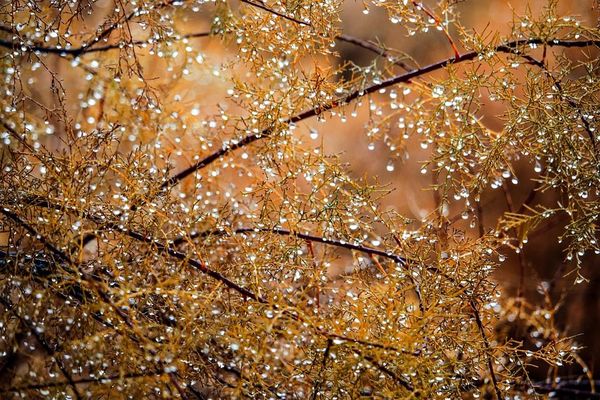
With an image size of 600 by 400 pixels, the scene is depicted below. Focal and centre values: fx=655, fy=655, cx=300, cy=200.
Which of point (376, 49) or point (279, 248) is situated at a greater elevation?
point (376, 49)

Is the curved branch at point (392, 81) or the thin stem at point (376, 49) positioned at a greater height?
the thin stem at point (376, 49)

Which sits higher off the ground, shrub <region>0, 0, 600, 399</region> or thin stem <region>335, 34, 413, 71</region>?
thin stem <region>335, 34, 413, 71</region>

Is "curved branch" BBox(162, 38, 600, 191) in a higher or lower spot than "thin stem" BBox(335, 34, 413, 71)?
lower

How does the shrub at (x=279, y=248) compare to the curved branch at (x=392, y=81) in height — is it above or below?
below

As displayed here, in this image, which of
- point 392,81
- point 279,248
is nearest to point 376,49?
point 392,81

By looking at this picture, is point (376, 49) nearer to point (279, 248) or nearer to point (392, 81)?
point (392, 81)

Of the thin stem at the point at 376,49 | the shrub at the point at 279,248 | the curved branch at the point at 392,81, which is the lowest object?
the shrub at the point at 279,248

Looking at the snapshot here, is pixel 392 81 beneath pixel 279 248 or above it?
above

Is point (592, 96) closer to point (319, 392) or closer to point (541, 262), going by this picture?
point (319, 392)

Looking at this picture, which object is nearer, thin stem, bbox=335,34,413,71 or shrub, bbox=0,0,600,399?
shrub, bbox=0,0,600,399

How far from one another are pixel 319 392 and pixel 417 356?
0.11 meters

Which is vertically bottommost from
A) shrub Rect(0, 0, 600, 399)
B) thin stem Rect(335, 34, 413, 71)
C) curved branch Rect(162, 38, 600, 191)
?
shrub Rect(0, 0, 600, 399)

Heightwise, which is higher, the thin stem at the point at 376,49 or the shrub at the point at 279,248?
the thin stem at the point at 376,49

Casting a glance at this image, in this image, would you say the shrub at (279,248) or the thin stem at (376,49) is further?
the thin stem at (376,49)
